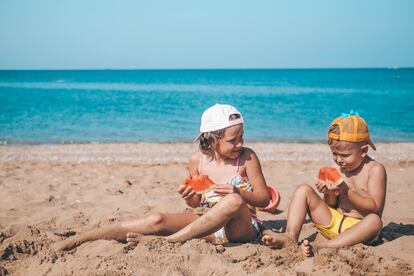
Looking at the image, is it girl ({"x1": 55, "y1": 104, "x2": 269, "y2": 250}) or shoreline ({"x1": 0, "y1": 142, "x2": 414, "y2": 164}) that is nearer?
girl ({"x1": 55, "y1": 104, "x2": 269, "y2": 250})

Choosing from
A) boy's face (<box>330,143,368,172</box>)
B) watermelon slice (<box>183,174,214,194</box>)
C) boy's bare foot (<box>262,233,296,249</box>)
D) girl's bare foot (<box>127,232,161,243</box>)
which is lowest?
girl's bare foot (<box>127,232,161,243</box>)

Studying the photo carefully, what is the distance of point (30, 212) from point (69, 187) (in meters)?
1.41

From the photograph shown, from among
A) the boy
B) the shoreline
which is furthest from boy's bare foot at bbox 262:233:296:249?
the shoreline

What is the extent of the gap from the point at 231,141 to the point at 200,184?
0.49 metres

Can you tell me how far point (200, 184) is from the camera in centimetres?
407

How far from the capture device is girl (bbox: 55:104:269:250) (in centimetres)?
385

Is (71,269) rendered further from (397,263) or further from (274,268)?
(397,263)

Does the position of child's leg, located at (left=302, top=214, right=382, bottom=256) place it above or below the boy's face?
below

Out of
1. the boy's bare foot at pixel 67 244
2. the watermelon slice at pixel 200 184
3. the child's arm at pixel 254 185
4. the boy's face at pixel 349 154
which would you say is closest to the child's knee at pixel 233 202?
the child's arm at pixel 254 185

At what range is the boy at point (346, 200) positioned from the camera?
388cm

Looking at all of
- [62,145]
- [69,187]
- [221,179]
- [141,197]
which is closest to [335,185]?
[221,179]

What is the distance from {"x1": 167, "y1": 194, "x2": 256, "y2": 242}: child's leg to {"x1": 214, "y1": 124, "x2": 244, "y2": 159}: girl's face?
1.75ft

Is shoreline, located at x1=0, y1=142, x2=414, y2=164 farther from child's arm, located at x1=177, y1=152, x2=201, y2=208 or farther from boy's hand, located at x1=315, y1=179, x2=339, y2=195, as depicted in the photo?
boy's hand, located at x1=315, y1=179, x2=339, y2=195

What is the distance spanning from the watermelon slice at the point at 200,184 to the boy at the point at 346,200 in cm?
68
